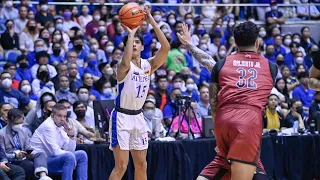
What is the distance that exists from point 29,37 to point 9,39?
621 mm

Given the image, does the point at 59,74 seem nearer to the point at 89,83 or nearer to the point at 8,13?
the point at 89,83

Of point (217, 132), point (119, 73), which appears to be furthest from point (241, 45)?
point (119, 73)

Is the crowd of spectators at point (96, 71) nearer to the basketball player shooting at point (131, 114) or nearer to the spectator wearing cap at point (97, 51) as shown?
the spectator wearing cap at point (97, 51)

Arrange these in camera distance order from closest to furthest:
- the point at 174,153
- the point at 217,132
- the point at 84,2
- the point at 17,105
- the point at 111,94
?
the point at 217,132
the point at 174,153
the point at 17,105
the point at 111,94
the point at 84,2

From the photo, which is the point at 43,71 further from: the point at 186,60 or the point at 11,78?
the point at 186,60

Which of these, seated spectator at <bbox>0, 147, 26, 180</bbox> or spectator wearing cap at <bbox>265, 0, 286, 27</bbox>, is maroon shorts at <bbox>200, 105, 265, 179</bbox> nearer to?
seated spectator at <bbox>0, 147, 26, 180</bbox>

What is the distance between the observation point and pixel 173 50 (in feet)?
62.6

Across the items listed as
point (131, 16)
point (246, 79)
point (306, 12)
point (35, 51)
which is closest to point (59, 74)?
point (35, 51)

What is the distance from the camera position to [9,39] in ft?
58.3

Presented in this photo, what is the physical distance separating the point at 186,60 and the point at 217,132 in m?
11.7

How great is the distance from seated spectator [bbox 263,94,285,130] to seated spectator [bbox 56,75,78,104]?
3844 millimetres

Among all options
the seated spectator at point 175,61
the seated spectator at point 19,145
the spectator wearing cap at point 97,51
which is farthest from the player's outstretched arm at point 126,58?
the seated spectator at point 175,61

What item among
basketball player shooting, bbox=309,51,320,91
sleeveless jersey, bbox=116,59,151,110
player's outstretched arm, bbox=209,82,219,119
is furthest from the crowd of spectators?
basketball player shooting, bbox=309,51,320,91

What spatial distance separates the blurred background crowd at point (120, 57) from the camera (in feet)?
46.5
